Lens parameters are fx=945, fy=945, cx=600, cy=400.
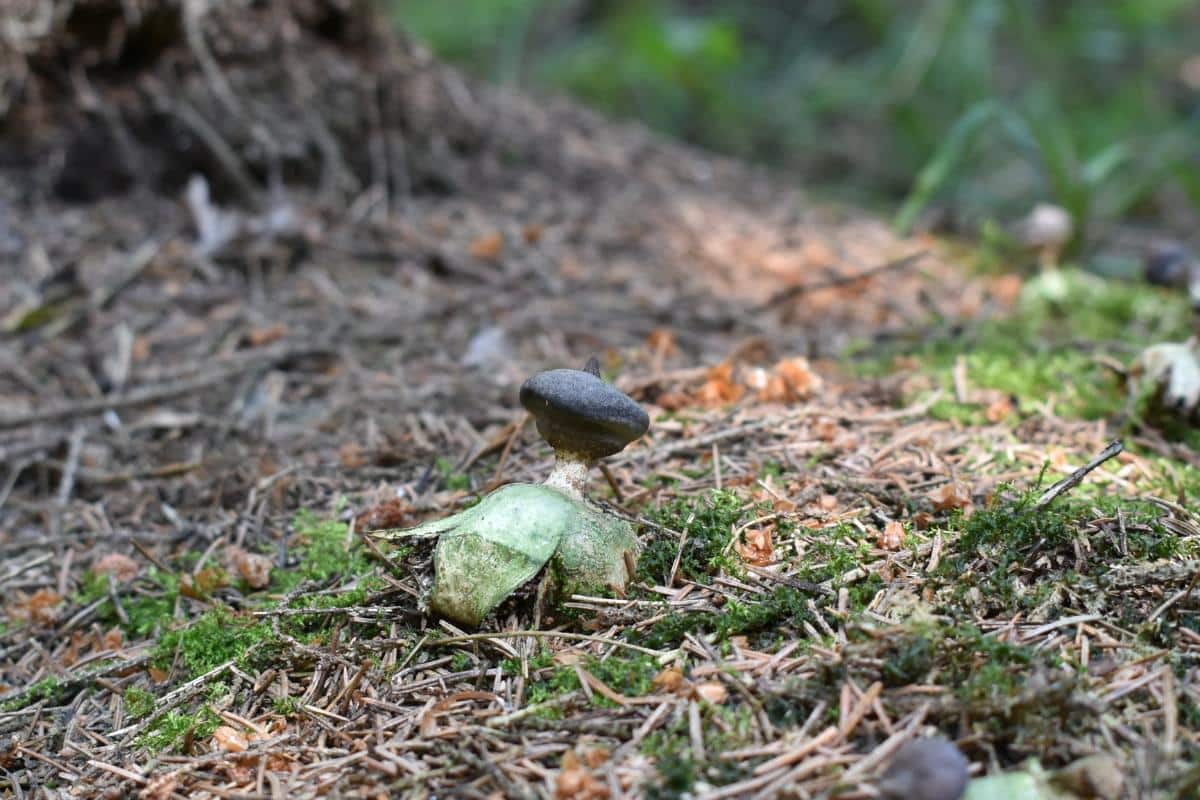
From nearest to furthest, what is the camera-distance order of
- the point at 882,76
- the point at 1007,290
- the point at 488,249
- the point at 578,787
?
1. the point at 578,787
2. the point at 488,249
3. the point at 1007,290
4. the point at 882,76

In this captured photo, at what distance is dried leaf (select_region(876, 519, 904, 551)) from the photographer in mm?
2062

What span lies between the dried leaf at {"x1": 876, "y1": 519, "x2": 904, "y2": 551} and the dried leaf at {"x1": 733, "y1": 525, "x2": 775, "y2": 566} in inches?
9.5

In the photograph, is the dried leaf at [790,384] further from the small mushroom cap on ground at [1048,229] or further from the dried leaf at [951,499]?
the small mushroom cap on ground at [1048,229]

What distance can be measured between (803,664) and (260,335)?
102 inches

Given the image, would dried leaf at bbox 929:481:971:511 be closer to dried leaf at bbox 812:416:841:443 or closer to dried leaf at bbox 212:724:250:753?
dried leaf at bbox 812:416:841:443

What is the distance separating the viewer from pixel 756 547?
2090 millimetres

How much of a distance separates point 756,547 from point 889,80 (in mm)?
6411

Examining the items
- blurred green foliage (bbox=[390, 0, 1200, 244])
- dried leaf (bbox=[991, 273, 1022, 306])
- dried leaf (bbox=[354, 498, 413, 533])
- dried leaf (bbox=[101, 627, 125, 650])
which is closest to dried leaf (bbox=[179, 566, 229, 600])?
dried leaf (bbox=[101, 627, 125, 650])

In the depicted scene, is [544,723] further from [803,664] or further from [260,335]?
[260,335]

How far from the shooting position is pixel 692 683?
5.59 feet

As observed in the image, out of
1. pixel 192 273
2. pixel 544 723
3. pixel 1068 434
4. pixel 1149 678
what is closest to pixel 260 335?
pixel 192 273

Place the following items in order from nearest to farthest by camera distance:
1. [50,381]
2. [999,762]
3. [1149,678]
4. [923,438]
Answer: [999,762] → [1149,678] → [923,438] → [50,381]

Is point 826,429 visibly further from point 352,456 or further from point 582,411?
point 352,456

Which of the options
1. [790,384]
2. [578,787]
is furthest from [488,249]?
[578,787]
